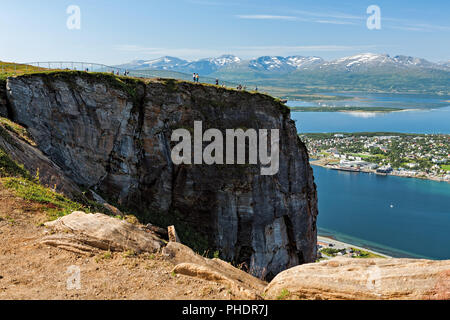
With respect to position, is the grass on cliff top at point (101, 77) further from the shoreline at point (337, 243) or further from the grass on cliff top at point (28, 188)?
the shoreline at point (337, 243)

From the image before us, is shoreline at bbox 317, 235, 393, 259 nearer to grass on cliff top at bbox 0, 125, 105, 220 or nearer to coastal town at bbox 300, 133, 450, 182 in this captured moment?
grass on cliff top at bbox 0, 125, 105, 220

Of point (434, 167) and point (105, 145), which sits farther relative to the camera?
point (434, 167)

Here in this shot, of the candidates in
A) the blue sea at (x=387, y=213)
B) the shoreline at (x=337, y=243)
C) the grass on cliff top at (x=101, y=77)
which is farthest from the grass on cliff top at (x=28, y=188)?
the blue sea at (x=387, y=213)

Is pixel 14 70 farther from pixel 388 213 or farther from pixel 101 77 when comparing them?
pixel 388 213

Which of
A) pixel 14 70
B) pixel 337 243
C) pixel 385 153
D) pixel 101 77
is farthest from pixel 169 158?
pixel 385 153

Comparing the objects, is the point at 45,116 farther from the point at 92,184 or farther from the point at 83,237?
the point at 83,237

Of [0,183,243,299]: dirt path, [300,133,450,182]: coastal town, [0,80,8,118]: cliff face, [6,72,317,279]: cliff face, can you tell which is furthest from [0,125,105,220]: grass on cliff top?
[300,133,450,182]: coastal town

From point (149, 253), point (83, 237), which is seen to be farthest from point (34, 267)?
point (149, 253)
